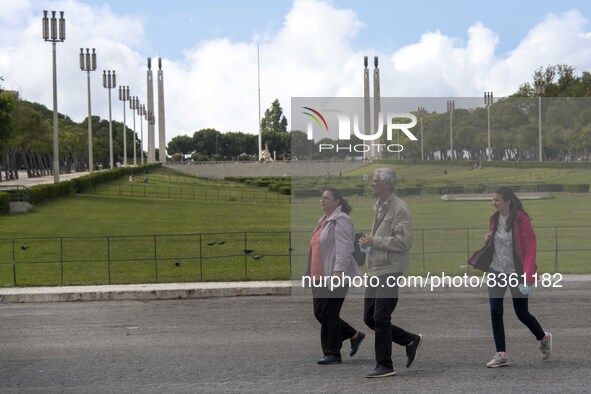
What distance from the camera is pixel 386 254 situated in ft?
31.3

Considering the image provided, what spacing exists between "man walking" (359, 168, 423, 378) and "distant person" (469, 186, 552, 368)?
1007 millimetres

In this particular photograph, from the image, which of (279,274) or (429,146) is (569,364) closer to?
(429,146)

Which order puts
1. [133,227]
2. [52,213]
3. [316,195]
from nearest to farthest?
[316,195] < [133,227] < [52,213]

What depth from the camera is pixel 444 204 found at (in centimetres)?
1582

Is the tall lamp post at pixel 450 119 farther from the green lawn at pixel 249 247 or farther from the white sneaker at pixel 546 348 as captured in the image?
the white sneaker at pixel 546 348

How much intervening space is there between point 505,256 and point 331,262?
1.70m

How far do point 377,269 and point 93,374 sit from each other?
300cm

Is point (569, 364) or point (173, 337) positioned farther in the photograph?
point (173, 337)

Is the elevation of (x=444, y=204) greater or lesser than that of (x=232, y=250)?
greater

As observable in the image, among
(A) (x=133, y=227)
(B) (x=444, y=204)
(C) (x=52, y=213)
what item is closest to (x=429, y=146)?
(B) (x=444, y=204)

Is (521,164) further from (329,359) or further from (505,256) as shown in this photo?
(329,359)

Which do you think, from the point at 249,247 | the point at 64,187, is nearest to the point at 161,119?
the point at 64,187

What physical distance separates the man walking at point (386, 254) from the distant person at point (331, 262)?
341 millimetres

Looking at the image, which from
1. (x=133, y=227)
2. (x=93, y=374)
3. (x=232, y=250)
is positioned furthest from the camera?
(x=133, y=227)
